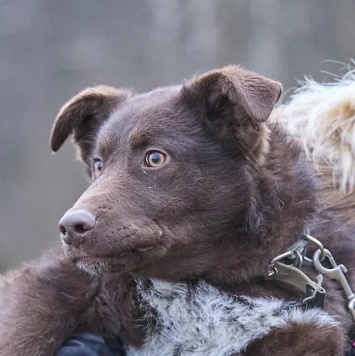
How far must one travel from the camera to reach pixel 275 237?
3.15 meters

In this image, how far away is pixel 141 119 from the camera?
3.21m

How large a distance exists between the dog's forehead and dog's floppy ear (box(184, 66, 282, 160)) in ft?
0.35

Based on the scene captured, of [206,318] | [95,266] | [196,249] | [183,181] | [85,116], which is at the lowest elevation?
[206,318]

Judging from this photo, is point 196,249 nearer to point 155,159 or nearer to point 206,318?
point 206,318

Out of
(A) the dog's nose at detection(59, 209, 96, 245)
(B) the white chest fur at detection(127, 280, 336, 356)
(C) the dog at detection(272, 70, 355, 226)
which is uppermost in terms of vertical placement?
(A) the dog's nose at detection(59, 209, 96, 245)

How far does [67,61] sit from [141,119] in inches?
273

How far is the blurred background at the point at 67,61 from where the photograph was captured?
9.64m

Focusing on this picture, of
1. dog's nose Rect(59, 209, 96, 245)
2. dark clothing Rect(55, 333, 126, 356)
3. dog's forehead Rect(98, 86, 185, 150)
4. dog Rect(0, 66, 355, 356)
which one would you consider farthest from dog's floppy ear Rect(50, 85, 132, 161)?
dark clothing Rect(55, 333, 126, 356)

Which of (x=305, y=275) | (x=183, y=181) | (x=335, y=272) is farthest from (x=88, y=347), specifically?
(x=335, y=272)

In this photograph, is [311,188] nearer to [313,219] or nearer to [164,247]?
[313,219]

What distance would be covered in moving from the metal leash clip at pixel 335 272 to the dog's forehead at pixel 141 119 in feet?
2.57

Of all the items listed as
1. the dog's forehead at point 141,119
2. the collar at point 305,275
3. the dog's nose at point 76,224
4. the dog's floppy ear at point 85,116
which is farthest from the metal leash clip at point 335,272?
the dog's floppy ear at point 85,116

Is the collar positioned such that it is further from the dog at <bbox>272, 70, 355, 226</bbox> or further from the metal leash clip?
the dog at <bbox>272, 70, 355, 226</bbox>

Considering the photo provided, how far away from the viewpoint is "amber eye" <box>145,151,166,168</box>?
3074mm
